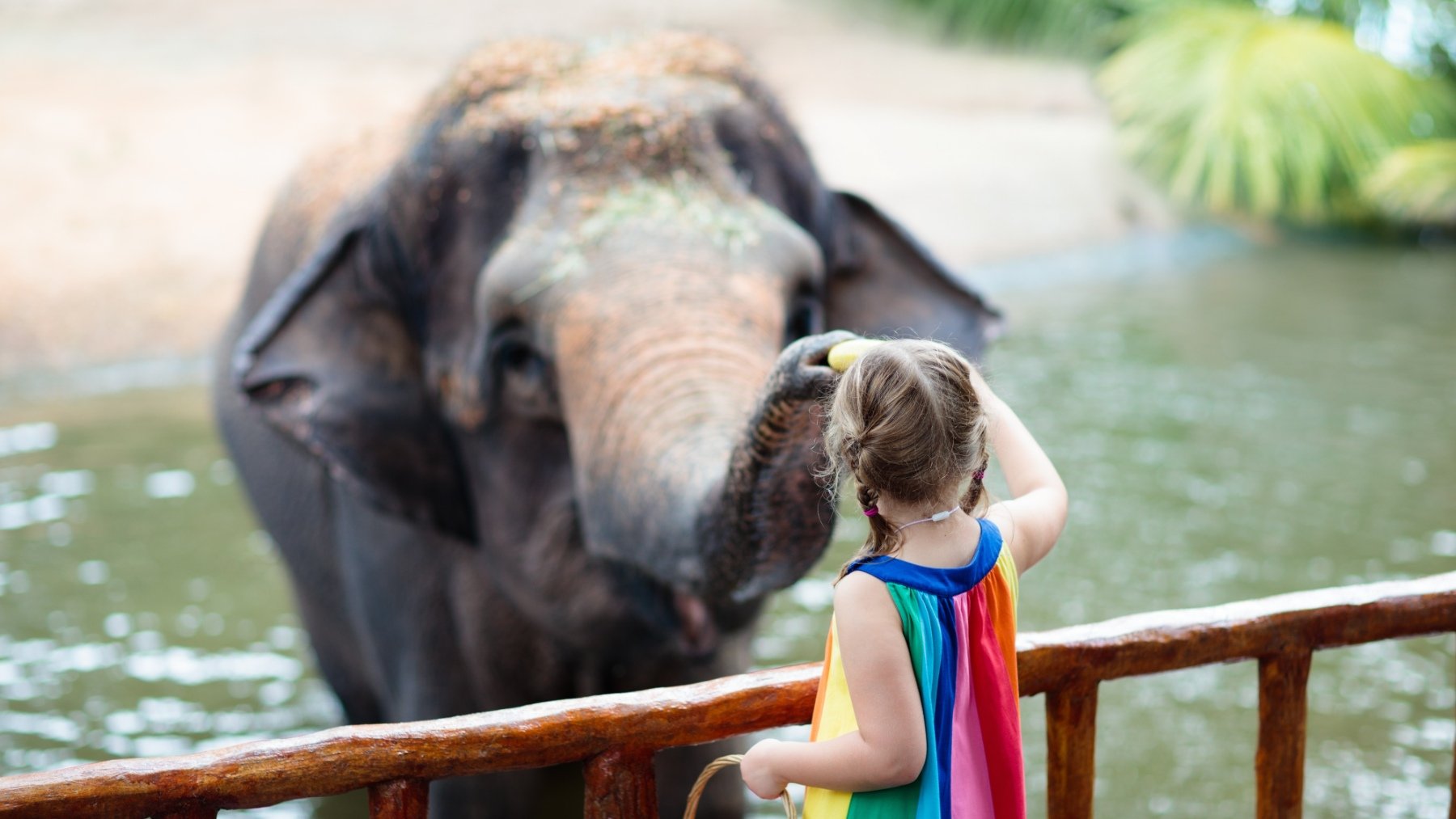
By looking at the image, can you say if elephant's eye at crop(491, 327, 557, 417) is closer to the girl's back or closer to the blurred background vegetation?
the girl's back

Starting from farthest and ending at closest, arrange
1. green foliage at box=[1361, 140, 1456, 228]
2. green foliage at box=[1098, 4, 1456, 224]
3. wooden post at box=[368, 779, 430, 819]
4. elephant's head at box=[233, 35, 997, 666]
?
green foliage at box=[1098, 4, 1456, 224] → green foliage at box=[1361, 140, 1456, 228] → elephant's head at box=[233, 35, 997, 666] → wooden post at box=[368, 779, 430, 819]

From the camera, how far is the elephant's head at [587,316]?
1647 millimetres

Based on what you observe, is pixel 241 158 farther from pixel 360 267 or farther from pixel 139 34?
pixel 360 267

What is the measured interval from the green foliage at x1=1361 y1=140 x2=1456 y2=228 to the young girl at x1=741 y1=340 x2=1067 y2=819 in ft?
32.3

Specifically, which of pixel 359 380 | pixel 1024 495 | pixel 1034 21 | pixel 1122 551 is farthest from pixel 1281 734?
pixel 1034 21

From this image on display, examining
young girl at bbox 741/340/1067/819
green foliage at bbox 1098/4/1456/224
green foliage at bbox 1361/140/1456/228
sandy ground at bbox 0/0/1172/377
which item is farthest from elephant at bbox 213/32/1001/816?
green foliage at bbox 1098/4/1456/224

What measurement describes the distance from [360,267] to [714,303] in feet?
2.42

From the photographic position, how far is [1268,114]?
36.3 ft

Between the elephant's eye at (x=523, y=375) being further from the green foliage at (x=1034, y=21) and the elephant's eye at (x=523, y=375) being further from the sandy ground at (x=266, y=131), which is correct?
the green foliage at (x=1034, y=21)

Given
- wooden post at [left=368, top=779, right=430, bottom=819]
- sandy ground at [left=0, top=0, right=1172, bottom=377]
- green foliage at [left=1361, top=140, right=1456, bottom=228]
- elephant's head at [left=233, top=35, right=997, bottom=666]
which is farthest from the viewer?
green foliage at [left=1361, top=140, right=1456, bottom=228]

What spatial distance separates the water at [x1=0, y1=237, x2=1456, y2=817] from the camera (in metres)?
3.09

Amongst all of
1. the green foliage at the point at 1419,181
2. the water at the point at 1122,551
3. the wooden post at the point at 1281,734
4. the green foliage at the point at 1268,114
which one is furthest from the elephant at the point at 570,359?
the green foliage at the point at 1268,114

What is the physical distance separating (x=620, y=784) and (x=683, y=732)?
0.07 m

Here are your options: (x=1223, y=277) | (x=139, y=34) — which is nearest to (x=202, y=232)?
(x=139, y=34)
